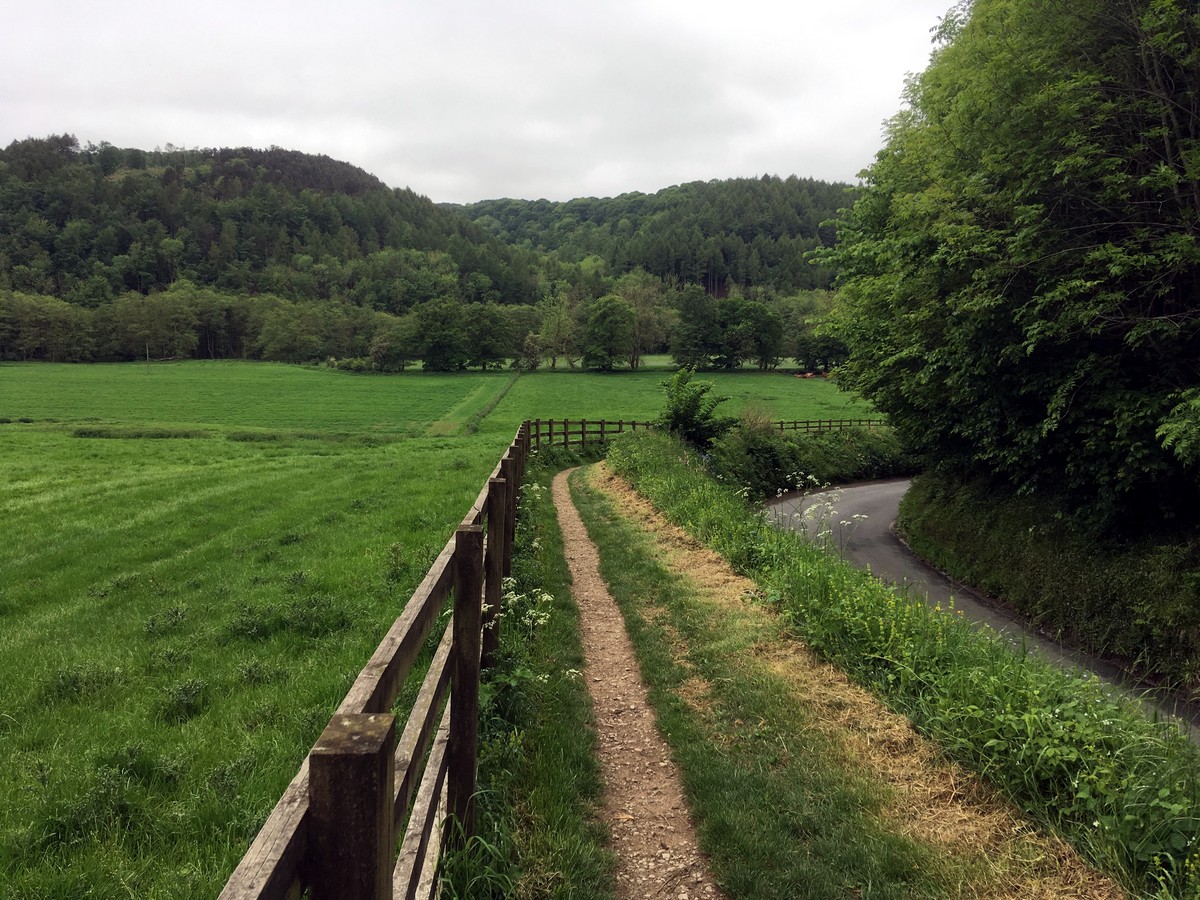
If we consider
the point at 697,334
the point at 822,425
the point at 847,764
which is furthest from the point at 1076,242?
the point at 697,334

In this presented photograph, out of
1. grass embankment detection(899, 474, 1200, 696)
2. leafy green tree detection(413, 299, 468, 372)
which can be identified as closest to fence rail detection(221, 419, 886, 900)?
grass embankment detection(899, 474, 1200, 696)

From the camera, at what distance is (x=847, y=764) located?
15.2 feet

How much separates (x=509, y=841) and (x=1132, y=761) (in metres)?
4.08

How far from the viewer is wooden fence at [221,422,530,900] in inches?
53.4

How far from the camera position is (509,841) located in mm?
3352

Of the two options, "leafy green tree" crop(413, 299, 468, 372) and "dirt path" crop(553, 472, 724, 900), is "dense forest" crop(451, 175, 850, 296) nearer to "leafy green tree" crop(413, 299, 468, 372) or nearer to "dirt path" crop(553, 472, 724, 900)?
"leafy green tree" crop(413, 299, 468, 372)

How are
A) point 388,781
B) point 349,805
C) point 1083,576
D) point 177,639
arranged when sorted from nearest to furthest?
point 349,805 < point 388,781 < point 177,639 < point 1083,576

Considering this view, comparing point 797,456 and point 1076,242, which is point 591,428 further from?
Answer: point 1076,242

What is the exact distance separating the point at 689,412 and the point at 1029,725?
73.1 ft

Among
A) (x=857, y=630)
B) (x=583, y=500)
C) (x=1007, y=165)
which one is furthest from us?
(x=583, y=500)

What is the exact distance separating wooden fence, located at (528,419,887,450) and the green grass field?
13.7 feet

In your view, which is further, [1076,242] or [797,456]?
[797,456]

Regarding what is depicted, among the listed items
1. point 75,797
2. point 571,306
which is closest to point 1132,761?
point 75,797

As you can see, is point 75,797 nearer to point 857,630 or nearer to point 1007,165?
point 857,630
